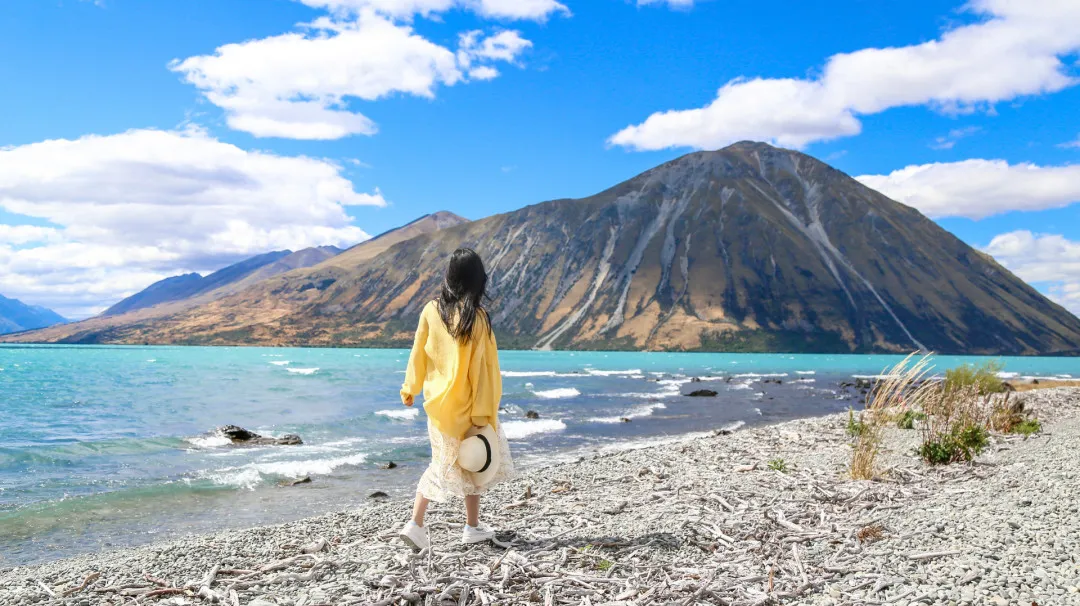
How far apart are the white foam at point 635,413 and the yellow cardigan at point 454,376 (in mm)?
25002

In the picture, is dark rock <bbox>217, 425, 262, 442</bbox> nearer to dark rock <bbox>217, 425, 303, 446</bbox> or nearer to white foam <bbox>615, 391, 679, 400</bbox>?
dark rock <bbox>217, 425, 303, 446</bbox>

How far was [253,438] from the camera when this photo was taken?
23.2 meters

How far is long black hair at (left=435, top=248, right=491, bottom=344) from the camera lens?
243 inches

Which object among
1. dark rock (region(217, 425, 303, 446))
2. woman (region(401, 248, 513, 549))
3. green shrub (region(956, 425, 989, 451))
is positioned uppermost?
woman (region(401, 248, 513, 549))

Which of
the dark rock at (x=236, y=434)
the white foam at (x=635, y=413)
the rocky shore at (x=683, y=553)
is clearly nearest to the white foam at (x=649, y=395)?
the white foam at (x=635, y=413)

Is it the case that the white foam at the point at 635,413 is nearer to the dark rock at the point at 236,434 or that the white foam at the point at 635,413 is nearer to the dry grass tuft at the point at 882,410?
the dark rock at the point at 236,434

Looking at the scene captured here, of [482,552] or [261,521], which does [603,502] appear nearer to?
[482,552]

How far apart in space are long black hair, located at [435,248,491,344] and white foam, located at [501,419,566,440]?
18471 millimetres

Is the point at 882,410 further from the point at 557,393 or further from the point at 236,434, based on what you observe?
the point at 557,393

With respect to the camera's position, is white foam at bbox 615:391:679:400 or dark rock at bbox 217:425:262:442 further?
white foam at bbox 615:391:679:400

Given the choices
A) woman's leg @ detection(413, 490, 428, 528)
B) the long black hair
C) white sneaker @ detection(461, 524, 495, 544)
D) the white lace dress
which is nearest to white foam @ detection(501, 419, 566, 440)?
white sneaker @ detection(461, 524, 495, 544)

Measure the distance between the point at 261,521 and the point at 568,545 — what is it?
25.7 ft

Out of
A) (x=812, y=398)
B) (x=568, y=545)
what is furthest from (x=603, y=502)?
(x=812, y=398)

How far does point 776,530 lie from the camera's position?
6.83 m
